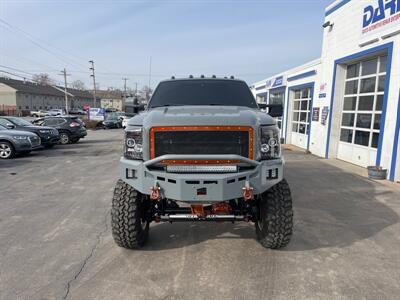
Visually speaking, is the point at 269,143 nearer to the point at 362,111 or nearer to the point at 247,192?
the point at 247,192

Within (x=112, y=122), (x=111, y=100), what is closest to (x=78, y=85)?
(x=111, y=100)

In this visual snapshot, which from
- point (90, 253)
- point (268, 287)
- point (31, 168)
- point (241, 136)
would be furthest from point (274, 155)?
point (31, 168)

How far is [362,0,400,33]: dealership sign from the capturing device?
773 centimetres

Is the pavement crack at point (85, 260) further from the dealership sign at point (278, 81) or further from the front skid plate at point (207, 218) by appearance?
the dealership sign at point (278, 81)

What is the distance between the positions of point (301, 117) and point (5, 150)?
44.6ft

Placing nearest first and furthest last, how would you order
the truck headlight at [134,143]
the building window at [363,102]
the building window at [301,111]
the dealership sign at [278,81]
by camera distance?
1. the truck headlight at [134,143]
2. the building window at [363,102]
3. the building window at [301,111]
4. the dealership sign at [278,81]

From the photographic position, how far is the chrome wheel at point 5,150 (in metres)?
10.7

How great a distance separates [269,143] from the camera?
3.10 m

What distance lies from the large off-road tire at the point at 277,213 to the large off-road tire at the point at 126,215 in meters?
1.48

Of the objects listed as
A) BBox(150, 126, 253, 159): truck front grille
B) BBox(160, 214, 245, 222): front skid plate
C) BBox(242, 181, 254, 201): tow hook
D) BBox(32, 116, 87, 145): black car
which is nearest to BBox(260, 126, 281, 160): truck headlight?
BBox(150, 126, 253, 159): truck front grille

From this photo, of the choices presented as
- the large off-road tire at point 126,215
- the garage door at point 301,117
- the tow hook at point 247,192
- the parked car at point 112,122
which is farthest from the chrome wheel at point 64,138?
Answer: the parked car at point 112,122

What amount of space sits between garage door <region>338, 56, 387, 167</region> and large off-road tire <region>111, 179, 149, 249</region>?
319 inches

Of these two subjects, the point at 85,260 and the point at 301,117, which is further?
the point at 301,117

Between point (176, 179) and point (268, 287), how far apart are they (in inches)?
55.1
